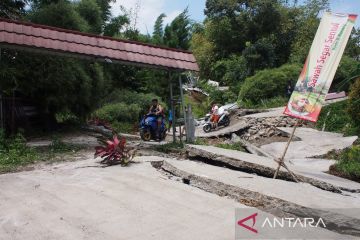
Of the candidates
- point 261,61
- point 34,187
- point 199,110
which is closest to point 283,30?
point 261,61

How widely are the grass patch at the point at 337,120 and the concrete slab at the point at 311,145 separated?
56cm

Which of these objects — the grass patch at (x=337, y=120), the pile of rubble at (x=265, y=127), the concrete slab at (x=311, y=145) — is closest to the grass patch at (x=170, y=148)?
the concrete slab at (x=311, y=145)

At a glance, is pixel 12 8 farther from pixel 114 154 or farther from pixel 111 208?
pixel 111 208

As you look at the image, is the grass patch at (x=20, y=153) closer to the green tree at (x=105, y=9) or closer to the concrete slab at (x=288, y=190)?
the concrete slab at (x=288, y=190)

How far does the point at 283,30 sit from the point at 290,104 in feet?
81.2

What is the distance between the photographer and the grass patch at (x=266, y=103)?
1933cm

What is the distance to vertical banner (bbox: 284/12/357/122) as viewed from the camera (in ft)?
19.4

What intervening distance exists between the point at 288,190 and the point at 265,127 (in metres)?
9.85

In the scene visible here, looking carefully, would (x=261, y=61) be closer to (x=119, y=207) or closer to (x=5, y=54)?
(x=5, y=54)

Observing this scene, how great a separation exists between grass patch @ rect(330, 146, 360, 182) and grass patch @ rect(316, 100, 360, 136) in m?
4.61

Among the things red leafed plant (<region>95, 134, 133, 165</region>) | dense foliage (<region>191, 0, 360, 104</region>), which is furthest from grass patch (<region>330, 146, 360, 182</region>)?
dense foliage (<region>191, 0, 360, 104</region>)

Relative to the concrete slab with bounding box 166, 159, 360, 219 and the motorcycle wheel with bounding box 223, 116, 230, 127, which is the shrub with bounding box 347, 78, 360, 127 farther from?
the concrete slab with bounding box 166, 159, 360, 219

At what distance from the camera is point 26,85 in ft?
38.3

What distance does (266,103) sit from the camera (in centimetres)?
1980
